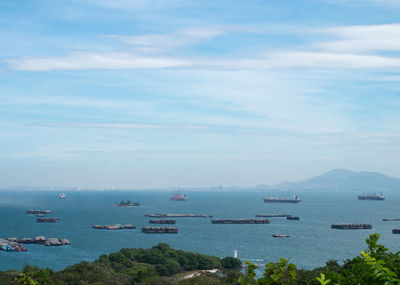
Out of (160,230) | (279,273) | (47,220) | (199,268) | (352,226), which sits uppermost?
(279,273)

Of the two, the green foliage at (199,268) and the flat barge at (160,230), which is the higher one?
the green foliage at (199,268)

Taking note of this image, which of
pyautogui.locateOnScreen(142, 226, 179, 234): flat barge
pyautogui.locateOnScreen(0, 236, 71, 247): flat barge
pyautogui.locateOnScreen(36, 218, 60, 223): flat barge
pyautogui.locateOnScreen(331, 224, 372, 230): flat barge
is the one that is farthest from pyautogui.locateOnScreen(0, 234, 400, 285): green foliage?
pyautogui.locateOnScreen(36, 218, 60, 223): flat barge

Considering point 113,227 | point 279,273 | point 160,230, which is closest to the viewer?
point 279,273

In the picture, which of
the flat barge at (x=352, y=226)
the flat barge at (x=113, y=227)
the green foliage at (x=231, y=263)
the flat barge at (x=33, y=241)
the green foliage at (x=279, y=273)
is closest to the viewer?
the green foliage at (x=279, y=273)

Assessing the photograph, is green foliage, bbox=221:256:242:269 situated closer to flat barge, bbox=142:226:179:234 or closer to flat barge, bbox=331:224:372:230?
flat barge, bbox=142:226:179:234

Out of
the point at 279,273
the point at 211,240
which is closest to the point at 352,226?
the point at 211,240

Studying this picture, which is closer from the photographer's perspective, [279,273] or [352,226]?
[279,273]

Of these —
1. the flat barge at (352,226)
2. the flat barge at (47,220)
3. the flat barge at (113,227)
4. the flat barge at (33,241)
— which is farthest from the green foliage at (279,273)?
the flat barge at (47,220)

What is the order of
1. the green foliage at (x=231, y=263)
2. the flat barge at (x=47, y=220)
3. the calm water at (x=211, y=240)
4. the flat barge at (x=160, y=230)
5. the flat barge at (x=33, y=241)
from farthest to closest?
the flat barge at (x=47, y=220) → the flat barge at (x=160, y=230) → the flat barge at (x=33, y=241) → the calm water at (x=211, y=240) → the green foliage at (x=231, y=263)

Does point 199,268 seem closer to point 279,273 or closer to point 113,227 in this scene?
point 279,273

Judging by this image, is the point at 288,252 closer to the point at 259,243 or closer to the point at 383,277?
the point at 259,243

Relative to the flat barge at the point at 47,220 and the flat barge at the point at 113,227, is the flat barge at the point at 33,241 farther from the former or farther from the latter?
the flat barge at the point at 47,220
